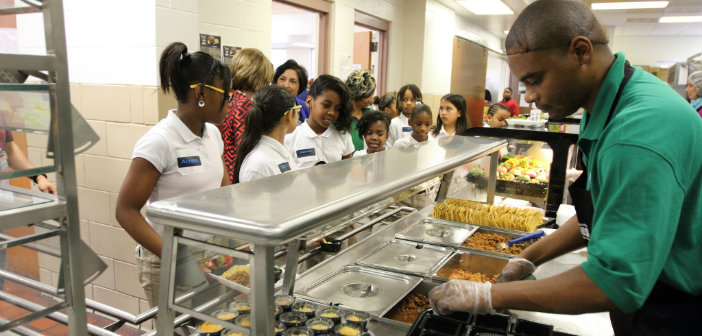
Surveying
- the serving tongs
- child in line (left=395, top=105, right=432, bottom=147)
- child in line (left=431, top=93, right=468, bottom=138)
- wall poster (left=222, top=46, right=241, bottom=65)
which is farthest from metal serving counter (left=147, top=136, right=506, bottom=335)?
child in line (left=431, top=93, right=468, bottom=138)

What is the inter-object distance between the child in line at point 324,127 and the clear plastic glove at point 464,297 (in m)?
1.94

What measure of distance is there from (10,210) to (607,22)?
13.0 metres

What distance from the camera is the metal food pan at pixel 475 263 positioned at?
2152mm

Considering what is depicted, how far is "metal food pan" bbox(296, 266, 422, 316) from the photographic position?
1.69 meters

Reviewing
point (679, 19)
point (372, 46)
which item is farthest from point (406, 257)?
point (679, 19)

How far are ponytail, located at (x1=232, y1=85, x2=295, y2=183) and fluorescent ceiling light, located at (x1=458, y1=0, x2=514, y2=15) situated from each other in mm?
6622

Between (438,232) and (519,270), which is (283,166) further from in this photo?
(519,270)

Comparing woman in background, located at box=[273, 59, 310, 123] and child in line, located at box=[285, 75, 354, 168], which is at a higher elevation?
woman in background, located at box=[273, 59, 310, 123]

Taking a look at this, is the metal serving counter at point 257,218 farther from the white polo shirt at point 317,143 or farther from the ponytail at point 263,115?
the white polo shirt at point 317,143

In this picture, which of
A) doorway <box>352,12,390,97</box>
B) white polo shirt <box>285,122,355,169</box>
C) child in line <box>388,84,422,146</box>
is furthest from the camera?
doorway <box>352,12,390,97</box>

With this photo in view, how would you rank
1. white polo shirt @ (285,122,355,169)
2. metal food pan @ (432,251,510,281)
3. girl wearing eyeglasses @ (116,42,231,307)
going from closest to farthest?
girl wearing eyeglasses @ (116,42,231,307) < metal food pan @ (432,251,510,281) < white polo shirt @ (285,122,355,169)

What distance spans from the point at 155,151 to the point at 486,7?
8338 millimetres

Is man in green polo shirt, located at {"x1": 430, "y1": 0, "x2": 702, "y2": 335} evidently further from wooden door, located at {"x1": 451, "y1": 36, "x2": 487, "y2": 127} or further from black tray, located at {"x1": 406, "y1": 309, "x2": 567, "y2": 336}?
wooden door, located at {"x1": 451, "y1": 36, "x2": 487, "y2": 127}

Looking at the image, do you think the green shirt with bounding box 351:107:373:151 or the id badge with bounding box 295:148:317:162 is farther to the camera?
the green shirt with bounding box 351:107:373:151
